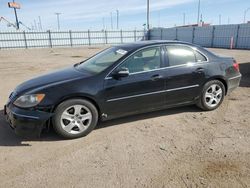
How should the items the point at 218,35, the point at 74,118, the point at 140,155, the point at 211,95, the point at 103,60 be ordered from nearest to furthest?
1. the point at 140,155
2. the point at 74,118
3. the point at 103,60
4. the point at 211,95
5. the point at 218,35

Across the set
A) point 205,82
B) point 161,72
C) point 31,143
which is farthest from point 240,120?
point 31,143

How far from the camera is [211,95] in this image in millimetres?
4852

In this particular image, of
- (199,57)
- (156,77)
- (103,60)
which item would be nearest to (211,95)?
(199,57)

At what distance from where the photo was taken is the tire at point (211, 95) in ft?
15.6

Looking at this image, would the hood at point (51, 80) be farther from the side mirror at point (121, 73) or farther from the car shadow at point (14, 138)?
the car shadow at point (14, 138)

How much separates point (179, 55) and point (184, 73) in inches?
15.3

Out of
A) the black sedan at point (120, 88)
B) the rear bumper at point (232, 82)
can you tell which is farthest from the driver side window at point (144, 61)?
the rear bumper at point (232, 82)

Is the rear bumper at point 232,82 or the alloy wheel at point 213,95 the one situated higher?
the rear bumper at point 232,82

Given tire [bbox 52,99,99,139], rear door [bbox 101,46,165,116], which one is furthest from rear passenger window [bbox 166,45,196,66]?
tire [bbox 52,99,99,139]

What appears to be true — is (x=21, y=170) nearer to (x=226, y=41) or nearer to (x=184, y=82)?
(x=184, y=82)

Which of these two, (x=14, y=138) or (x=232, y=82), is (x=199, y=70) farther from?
(x=14, y=138)

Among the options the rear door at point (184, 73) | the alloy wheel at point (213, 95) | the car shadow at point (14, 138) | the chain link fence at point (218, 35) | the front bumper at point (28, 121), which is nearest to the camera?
the front bumper at point (28, 121)

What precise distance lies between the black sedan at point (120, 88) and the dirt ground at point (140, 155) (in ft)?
0.98

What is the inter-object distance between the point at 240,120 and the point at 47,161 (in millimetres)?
3612
